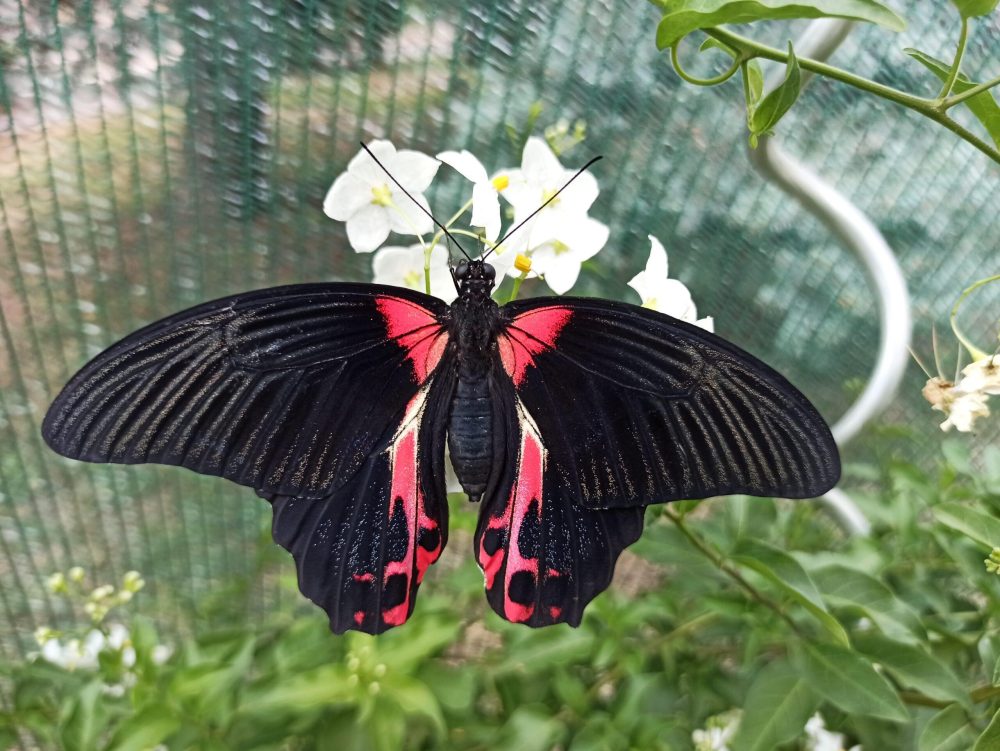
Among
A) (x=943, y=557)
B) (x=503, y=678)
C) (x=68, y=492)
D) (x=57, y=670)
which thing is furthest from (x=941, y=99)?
(x=68, y=492)

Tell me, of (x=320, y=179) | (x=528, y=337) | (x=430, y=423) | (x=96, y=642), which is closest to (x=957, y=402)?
(x=528, y=337)

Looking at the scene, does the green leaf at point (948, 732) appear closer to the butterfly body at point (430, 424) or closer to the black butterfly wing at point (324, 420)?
the butterfly body at point (430, 424)

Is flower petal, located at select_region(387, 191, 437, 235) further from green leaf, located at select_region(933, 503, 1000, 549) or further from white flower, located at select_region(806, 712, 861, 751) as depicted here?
white flower, located at select_region(806, 712, 861, 751)

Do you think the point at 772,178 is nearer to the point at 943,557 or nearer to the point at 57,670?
the point at 943,557

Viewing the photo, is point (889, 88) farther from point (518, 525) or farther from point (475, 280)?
point (518, 525)

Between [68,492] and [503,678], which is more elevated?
[503,678]

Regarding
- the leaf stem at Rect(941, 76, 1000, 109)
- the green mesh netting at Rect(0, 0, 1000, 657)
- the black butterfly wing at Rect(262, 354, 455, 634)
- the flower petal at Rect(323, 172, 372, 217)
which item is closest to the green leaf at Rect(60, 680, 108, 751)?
the green mesh netting at Rect(0, 0, 1000, 657)
